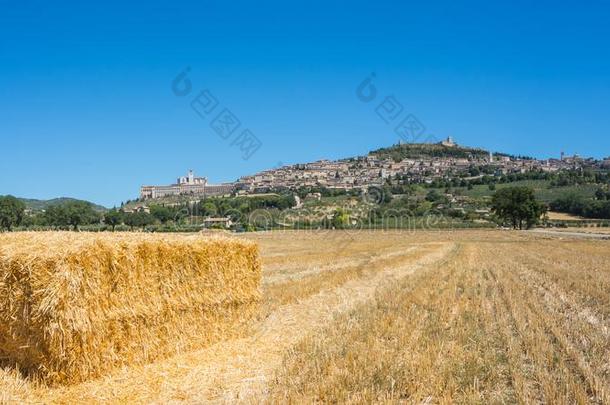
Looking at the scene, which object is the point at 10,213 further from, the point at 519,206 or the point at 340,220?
the point at 519,206

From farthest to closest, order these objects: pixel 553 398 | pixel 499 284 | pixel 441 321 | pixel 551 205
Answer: pixel 551 205 → pixel 499 284 → pixel 441 321 → pixel 553 398

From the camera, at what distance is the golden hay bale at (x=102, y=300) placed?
7215mm

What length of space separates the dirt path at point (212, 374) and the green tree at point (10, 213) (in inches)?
2754

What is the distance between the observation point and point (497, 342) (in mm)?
8812

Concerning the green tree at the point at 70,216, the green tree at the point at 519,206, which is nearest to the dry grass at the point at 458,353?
the green tree at the point at 70,216

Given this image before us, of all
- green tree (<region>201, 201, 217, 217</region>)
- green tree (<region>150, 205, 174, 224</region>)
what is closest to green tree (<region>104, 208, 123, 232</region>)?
green tree (<region>150, 205, 174, 224</region>)

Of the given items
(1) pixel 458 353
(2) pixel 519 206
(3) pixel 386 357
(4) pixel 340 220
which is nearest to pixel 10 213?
(4) pixel 340 220

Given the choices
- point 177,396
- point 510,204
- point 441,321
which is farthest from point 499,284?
point 510,204

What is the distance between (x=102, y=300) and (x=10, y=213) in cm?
7497

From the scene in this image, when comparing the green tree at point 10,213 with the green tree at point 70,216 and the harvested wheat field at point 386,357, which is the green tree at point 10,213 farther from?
the harvested wheat field at point 386,357

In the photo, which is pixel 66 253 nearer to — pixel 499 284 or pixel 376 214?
pixel 499 284

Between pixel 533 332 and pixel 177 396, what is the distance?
597 centimetres

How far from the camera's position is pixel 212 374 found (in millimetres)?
8031

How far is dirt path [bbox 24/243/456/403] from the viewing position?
6977 mm
